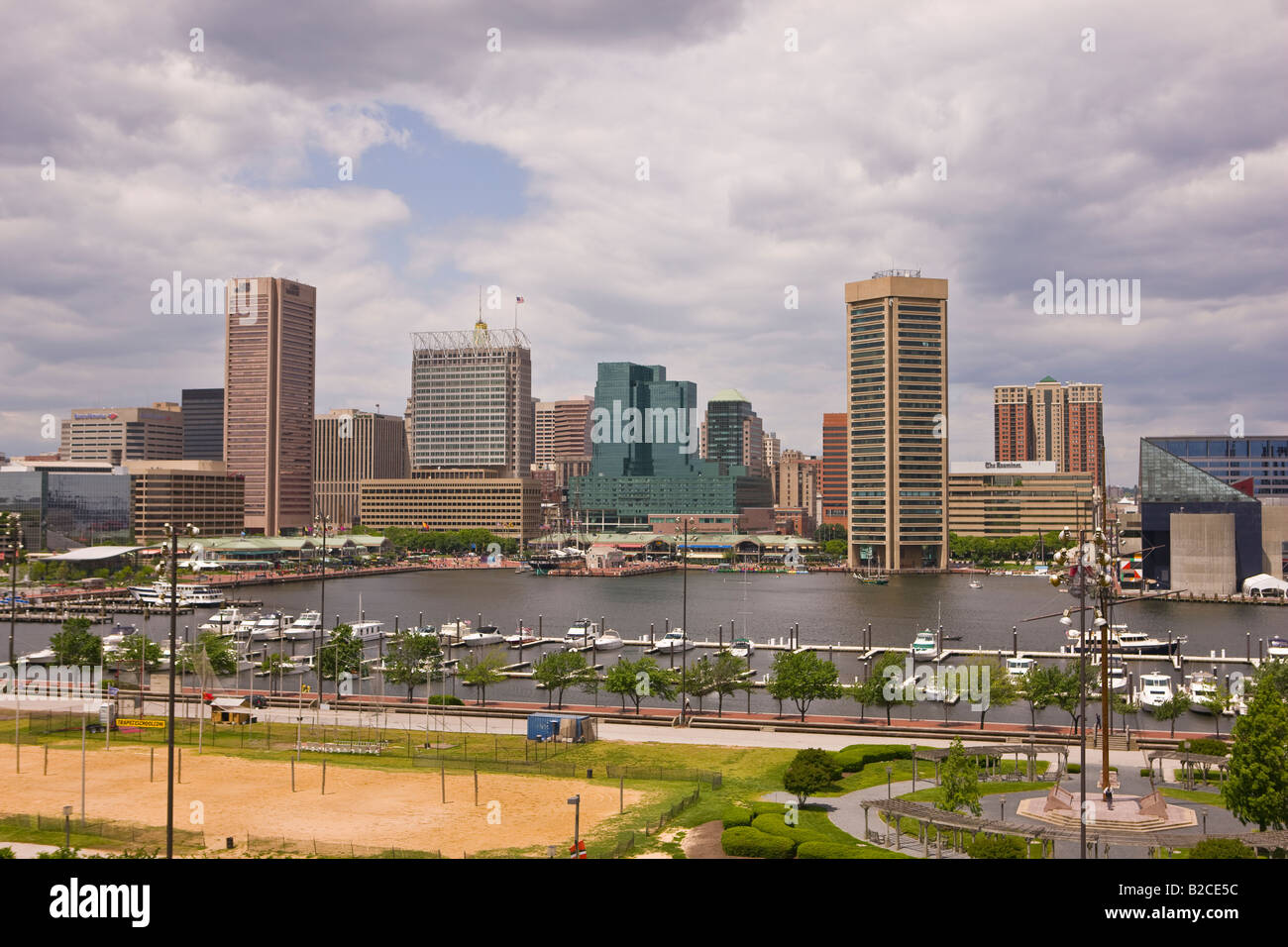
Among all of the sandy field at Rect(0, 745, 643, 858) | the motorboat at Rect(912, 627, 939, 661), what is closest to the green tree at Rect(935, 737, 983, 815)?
the sandy field at Rect(0, 745, 643, 858)

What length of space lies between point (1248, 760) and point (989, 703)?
2837 cm

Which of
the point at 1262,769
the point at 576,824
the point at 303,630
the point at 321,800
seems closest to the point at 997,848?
the point at 1262,769

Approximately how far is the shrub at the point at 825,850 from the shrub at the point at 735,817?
11.2ft

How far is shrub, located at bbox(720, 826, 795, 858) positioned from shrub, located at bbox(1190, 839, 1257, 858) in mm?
9948

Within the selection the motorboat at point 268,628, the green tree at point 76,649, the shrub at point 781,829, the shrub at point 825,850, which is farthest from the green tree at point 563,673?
the motorboat at point 268,628

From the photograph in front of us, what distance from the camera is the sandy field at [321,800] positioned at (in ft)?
102

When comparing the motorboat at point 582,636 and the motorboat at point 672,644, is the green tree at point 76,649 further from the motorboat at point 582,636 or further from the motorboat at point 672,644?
the motorboat at point 672,644

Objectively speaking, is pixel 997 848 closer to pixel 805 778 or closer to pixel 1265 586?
pixel 805 778

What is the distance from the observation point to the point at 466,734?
48875mm

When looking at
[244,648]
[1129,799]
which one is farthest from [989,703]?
[244,648]

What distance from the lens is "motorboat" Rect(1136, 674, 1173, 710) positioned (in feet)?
205
